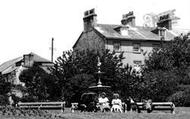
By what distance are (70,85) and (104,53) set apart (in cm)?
607

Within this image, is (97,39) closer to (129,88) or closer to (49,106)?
(129,88)

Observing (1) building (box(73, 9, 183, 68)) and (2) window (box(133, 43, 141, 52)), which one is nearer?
(1) building (box(73, 9, 183, 68))

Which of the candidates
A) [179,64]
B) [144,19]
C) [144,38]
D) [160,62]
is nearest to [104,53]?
[160,62]

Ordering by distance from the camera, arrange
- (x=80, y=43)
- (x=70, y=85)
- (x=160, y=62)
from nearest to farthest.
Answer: (x=70, y=85)
(x=160, y=62)
(x=80, y=43)

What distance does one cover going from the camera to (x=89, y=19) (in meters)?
57.5

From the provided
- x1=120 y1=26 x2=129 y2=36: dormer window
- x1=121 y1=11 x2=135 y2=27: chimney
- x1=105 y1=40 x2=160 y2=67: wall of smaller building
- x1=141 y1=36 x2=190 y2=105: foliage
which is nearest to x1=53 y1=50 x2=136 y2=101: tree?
x1=141 y1=36 x2=190 y2=105: foliage

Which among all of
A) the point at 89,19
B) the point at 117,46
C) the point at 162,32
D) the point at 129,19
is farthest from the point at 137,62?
the point at 89,19

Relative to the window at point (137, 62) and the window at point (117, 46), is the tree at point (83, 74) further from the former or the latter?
the window at point (137, 62)

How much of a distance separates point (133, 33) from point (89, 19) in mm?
6804

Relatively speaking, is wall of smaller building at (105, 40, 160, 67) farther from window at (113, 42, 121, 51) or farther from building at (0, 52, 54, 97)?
building at (0, 52, 54, 97)

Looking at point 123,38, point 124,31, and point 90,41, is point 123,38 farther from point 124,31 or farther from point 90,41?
point 90,41

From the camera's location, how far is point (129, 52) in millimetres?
56625

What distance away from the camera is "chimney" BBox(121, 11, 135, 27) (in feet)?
202

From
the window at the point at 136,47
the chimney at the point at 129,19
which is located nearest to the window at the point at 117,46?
the window at the point at 136,47
